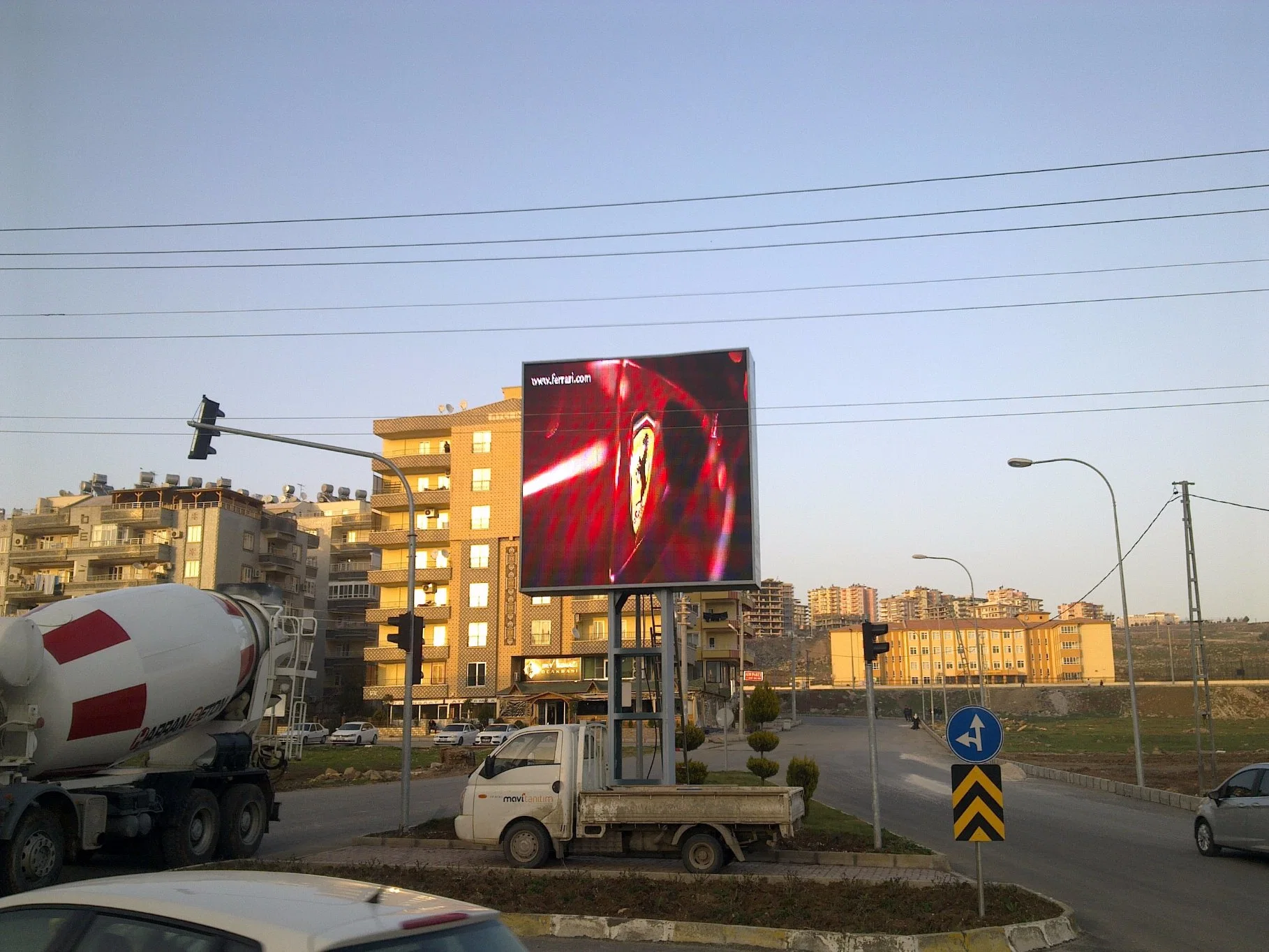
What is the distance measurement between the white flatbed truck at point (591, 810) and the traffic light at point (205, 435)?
23.8 ft

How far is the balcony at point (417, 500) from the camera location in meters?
76.8

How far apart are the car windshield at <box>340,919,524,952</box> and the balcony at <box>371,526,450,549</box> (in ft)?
236

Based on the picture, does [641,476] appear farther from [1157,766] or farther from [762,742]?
[1157,766]

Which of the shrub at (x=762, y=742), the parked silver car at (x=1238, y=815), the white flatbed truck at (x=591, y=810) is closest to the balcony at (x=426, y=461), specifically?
the shrub at (x=762, y=742)

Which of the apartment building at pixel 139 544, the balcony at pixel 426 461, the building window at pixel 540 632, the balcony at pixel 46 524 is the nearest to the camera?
the building window at pixel 540 632

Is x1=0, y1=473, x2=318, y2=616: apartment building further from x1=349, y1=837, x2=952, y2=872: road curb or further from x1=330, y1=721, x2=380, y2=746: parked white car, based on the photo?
x1=349, y1=837, x2=952, y2=872: road curb

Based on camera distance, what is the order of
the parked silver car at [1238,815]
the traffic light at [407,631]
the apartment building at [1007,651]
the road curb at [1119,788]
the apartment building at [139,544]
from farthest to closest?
the apartment building at [1007,651], the apartment building at [139,544], the road curb at [1119,788], the traffic light at [407,631], the parked silver car at [1238,815]

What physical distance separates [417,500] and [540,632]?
14063 millimetres

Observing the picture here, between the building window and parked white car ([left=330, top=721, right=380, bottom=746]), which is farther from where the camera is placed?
the building window

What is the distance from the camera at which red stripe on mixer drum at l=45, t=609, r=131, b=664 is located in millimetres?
13734

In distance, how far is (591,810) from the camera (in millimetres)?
14828

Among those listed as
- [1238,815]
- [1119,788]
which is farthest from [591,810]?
[1119,788]

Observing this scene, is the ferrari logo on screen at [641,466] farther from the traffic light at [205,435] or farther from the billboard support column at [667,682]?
the traffic light at [205,435]

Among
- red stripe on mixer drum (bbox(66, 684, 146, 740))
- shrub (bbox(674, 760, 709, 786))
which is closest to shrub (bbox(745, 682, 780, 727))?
shrub (bbox(674, 760, 709, 786))
